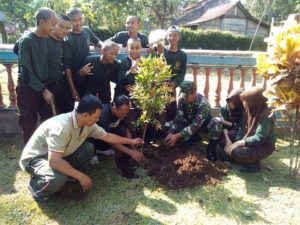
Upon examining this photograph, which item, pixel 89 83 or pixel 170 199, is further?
pixel 89 83

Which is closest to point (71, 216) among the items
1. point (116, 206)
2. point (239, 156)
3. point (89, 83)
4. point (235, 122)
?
point (116, 206)

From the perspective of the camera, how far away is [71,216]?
2.98m

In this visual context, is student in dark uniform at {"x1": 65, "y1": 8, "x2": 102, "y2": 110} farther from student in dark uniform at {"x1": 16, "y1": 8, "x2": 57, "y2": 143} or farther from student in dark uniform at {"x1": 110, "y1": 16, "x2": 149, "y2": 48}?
student in dark uniform at {"x1": 110, "y1": 16, "x2": 149, "y2": 48}

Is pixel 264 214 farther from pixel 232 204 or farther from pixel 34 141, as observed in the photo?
pixel 34 141

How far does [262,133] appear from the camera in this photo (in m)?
3.66

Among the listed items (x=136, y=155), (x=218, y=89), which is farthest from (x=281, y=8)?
(x=136, y=155)

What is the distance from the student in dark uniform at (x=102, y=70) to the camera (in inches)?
153

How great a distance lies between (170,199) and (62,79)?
2.22m

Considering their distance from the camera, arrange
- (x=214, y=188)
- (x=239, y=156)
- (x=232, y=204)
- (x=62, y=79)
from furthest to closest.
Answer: (x=62, y=79)
(x=239, y=156)
(x=214, y=188)
(x=232, y=204)

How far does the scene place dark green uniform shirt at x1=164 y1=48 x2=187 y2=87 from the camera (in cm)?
438

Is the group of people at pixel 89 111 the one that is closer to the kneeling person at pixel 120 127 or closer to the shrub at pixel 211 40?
the kneeling person at pixel 120 127

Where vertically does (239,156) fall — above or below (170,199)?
above

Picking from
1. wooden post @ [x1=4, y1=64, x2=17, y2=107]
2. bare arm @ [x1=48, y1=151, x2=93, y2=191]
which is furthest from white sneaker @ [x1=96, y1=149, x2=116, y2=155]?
wooden post @ [x1=4, y1=64, x2=17, y2=107]

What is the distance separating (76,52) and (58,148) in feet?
5.95
